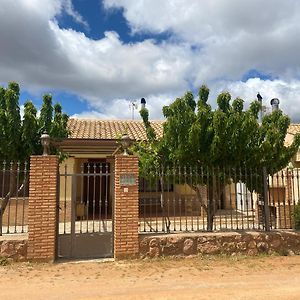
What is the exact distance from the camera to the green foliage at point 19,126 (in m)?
7.98

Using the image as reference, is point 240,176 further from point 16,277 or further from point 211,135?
point 16,277

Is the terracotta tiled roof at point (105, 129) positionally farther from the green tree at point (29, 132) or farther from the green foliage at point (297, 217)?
the green foliage at point (297, 217)

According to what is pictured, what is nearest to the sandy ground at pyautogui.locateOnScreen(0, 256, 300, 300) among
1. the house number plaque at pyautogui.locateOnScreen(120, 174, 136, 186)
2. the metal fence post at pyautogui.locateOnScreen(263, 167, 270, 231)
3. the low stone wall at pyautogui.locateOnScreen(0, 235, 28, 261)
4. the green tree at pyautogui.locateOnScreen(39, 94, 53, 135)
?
the low stone wall at pyautogui.locateOnScreen(0, 235, 28, 261)

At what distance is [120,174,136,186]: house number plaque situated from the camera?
738 centimetres

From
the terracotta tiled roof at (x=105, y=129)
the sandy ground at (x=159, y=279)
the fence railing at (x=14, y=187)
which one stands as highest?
the terracotta tiled roof at (x=105, y=129)

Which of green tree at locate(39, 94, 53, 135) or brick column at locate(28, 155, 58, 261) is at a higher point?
green tree at locate(39, 94, 53, 135)

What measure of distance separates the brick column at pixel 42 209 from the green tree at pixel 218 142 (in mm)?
→ 2226

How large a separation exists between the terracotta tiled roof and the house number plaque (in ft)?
19.6

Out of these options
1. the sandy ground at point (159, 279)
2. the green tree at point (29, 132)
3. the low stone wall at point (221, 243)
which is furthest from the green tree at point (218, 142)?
the green tree at point (29, 132)

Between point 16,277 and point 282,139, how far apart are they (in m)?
6.48

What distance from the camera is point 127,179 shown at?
7398mm

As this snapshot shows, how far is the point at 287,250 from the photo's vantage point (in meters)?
8.10

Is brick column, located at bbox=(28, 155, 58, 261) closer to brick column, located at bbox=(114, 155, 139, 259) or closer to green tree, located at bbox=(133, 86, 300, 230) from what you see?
brick column, located at bbox=(114, 155, 139, 259)

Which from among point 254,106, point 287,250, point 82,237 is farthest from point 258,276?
point 82,237
